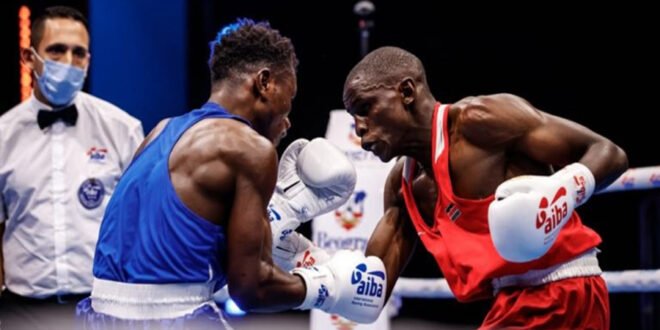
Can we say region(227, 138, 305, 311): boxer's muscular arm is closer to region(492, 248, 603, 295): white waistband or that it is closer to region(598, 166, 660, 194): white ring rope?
region(492, 248, 603, 295): white waistband

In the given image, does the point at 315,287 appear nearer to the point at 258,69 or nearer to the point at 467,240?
the point at 467,240

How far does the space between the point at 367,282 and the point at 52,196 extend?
4.51 feet

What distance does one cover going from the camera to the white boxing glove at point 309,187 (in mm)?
2621

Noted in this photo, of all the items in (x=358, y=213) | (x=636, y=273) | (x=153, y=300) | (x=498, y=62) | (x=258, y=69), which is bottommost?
(x=358, y=213)

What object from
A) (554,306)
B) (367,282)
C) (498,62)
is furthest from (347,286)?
(498,62)

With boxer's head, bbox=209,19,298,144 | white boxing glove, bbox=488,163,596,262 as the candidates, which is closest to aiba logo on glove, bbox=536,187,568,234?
white boxing glove, bbox=488,163,596,262

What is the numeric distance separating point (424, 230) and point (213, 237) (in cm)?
70

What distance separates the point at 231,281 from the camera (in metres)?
2.21

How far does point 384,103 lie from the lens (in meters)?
2.65

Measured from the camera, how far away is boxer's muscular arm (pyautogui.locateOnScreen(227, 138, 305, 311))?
7.14ft

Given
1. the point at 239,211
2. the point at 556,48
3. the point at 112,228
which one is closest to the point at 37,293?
the point at 112,228

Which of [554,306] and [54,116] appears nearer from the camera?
[554,306]

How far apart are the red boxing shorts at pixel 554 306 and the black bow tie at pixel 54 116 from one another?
1.78m

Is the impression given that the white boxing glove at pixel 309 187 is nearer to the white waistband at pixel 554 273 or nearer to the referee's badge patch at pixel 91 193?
the white waistband at pixel 554 273
